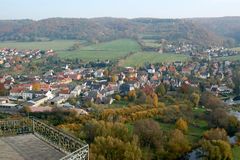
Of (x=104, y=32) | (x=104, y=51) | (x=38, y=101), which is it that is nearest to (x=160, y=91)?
(x=38, y=101)

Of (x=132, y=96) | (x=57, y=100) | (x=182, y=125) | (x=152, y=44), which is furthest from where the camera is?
(x=152, y=44)

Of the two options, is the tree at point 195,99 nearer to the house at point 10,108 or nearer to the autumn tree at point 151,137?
the autumn tree at point 151,137

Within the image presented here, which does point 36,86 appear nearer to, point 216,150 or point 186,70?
point 186,70

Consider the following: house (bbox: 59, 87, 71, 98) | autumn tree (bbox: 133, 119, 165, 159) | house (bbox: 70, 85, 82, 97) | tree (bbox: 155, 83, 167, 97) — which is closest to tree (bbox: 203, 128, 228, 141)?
autumn tree (bbox: 133, 119, 165, 159)

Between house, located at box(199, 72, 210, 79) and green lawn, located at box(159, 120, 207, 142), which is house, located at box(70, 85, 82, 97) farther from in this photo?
house, located at box(199, 72, 210, 79)

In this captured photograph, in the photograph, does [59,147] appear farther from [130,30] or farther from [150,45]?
[130,30]
